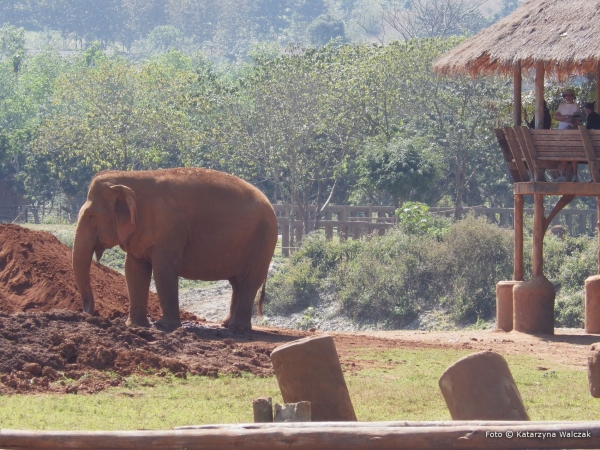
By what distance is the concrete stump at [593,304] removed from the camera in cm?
1775

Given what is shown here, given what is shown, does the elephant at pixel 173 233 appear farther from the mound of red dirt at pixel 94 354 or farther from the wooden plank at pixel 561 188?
the wooden plank at pixel 561 188

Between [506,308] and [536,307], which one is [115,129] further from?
[536,307]

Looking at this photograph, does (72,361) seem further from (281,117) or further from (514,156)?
(281,117)

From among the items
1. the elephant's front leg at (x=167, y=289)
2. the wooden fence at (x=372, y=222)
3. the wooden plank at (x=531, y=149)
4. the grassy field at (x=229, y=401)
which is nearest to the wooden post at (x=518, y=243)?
the wooden plank at (x=531, y=149)

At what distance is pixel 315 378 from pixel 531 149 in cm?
960

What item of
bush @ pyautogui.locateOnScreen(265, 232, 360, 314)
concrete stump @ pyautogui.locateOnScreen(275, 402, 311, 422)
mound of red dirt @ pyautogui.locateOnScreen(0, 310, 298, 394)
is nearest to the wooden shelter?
mound of red dirt @ pyautogui.locateOnScreen(0, 310, 298, 394)

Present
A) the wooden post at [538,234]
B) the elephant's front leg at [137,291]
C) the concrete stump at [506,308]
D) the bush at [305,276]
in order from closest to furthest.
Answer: the elephant's front leg at [137,291] → the wooden post at [538,234] → the concrete stump at [506,308] → the bush at [305,276]

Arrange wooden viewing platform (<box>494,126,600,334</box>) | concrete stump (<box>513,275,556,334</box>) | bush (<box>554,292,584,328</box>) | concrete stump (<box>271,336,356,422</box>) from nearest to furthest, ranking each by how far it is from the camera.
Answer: concrete stump (<box>271,336,356,422</box>)
wooden viewing platform (<box>494,126,600,334</box>)
concrete stump (<box>513,275,556,334</box>)
bush (<box>554,292,584,328</box>)

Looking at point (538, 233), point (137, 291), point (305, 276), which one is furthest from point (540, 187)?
point (305, 276)

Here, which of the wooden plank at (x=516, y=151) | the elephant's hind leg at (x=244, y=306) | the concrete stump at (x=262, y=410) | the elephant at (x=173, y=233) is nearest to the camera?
the concrete stump at (x=262, y=410)

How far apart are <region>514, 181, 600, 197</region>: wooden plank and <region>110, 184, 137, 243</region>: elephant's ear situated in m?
6.51

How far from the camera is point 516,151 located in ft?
58.2

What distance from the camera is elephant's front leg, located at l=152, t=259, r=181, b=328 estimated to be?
586 inches

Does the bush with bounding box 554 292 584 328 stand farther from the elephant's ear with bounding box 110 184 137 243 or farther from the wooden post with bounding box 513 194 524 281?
the elephant's ear with bounding box 110 184 137 243
